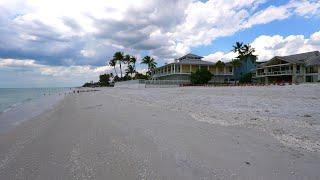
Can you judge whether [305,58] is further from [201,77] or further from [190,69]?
[190,69]

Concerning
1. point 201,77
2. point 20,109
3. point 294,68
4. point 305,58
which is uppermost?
point 305,58

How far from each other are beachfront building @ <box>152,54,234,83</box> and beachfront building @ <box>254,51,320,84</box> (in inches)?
460

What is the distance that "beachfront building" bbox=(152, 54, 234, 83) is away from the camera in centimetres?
6419

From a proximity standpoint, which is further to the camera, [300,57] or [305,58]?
[300,57]

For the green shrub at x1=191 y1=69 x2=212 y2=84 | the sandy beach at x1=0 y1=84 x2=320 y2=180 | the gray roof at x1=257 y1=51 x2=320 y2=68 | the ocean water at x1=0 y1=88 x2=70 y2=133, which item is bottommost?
the ocean water at x1=0 y1=88 x2=70 y2=133

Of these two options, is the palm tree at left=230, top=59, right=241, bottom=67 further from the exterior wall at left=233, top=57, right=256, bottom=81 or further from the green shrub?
the green shrub

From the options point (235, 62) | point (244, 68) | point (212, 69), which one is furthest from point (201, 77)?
point (244, 68)

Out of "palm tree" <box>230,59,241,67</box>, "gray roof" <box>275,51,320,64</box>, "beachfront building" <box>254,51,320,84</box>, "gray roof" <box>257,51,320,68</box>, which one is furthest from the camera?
"palm tree" <box>230,59,241,67</box>

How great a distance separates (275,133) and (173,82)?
49281mm

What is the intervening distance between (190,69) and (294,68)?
22.4m

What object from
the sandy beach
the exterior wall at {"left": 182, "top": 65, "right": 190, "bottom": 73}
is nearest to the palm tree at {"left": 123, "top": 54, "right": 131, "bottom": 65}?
the exterior wall at {"left": 182, "top": 65, "right": 190, "bottom": 73}

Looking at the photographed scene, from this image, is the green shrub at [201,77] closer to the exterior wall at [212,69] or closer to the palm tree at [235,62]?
the palm tree at [235,62]

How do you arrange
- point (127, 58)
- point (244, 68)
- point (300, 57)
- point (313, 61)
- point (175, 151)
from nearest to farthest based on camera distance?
point (175, 151) < point (313, 61) < point (300, 57) < point (244, 68) < point (127, 58)

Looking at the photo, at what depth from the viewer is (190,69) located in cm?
6525
